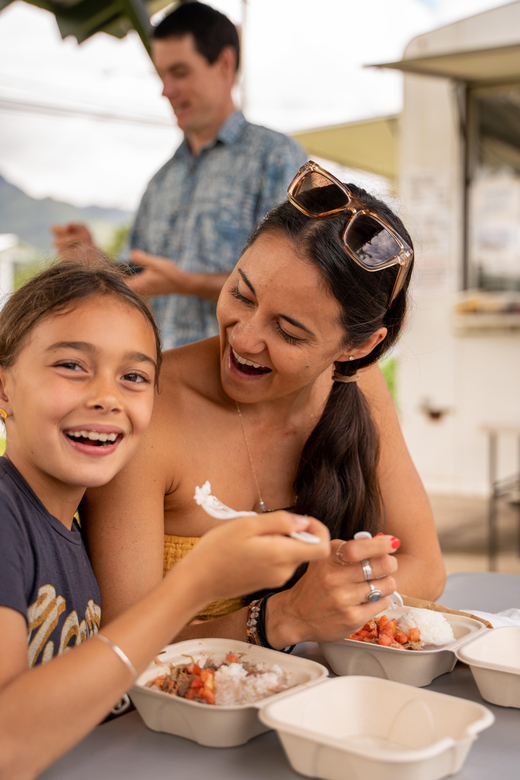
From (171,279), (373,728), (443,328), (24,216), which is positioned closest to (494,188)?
(443,328)

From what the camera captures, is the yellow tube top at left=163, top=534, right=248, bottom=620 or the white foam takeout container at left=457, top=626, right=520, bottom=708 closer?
the white foam takeout container at left=457, top=626, right=520, bottom=708

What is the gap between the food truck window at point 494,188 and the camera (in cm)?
623

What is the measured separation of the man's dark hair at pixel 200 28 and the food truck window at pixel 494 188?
14.0 ft

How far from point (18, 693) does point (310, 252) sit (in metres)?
0.81

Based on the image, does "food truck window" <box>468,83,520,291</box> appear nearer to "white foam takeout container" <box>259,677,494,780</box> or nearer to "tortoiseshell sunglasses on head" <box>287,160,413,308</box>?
"tortoiseshell sunglasses on head" <box>287,160,413,308</box>

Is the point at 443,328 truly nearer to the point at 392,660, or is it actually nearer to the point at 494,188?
the point at 494,188

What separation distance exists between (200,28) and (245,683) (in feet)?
7.37

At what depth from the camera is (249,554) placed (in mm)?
760

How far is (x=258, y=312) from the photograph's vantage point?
126 centimetres

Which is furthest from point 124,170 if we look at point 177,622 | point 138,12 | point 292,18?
point 177,622

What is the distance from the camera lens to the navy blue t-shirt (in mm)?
858

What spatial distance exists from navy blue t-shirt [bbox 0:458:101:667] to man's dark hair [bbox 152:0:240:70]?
6.46ft

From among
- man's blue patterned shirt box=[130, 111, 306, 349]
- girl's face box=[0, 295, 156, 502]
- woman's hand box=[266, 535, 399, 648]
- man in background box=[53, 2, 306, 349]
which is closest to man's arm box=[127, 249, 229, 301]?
man in background box=[53, 2, 306, 349]

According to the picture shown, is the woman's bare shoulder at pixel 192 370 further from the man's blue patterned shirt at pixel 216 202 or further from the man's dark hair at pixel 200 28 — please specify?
the man's dark hair at pixel 200 28
